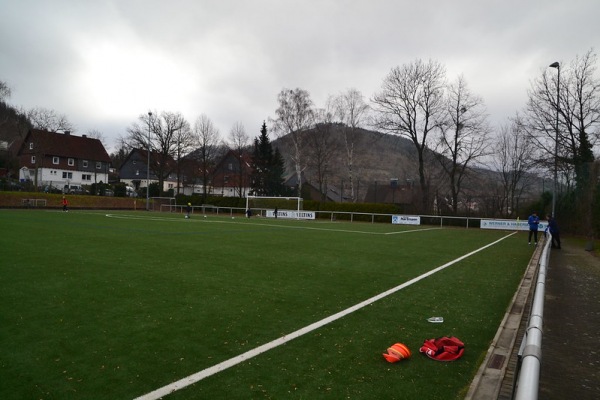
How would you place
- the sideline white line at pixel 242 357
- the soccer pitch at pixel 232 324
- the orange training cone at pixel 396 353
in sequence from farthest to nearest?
the orange training cone at pixel 396 353 < the soccer pitch at pixel 232 324 < the sideline white line at pixel 242 357

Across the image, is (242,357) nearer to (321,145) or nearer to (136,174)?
(321,145)

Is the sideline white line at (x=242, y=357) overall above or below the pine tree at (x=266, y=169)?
below

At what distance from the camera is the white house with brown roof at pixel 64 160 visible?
61.8 m

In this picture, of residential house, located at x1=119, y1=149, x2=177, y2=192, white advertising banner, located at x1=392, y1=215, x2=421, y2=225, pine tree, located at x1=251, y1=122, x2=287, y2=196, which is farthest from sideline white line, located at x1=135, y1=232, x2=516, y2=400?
residential house, located at x1=119, y1=149, x2=177, y2=192

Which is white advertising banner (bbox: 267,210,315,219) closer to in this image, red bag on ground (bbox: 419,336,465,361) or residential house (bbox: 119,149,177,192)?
red bag on ground (bbox: 419,336,465,361)

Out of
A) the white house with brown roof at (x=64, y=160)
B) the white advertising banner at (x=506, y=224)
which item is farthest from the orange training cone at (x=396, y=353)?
the white house with brown roof at (x=64, y=160)

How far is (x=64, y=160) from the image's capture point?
65.9 m

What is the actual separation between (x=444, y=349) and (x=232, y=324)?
8.86 ft

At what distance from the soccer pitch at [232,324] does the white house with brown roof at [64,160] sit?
58.5 metres

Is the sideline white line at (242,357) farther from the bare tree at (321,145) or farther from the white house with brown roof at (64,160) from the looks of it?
the white house with brown roof at (64,160)

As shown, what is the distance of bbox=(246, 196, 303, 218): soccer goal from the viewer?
42.3m

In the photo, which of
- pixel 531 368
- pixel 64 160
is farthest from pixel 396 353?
pixel 64 160

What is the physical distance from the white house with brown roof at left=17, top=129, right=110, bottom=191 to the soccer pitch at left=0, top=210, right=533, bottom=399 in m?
58.5

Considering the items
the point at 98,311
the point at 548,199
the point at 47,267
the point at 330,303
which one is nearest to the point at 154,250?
the point at 47,267
